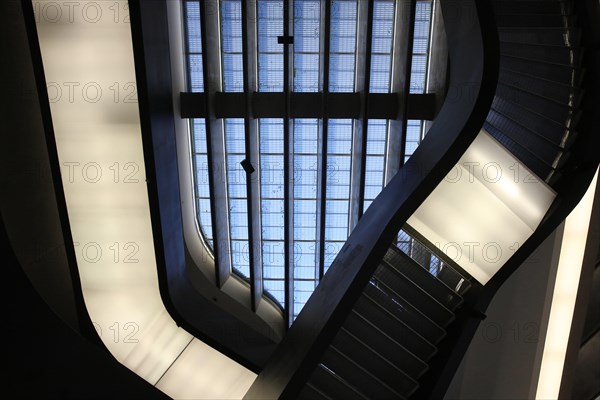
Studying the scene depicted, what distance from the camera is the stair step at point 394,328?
621 centimetres

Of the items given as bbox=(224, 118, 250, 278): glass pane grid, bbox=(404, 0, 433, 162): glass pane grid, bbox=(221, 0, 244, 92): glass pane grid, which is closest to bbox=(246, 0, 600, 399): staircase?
bbox=(404, 0, 433, 162): glass pane grid

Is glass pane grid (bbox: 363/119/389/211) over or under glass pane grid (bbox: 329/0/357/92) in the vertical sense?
under

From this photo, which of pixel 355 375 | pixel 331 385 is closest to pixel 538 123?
pixel 355 375

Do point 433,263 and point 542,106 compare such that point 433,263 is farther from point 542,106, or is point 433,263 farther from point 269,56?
point 269,56

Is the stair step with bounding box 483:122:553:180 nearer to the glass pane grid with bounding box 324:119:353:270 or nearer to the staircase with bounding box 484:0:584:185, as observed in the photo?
the staircase with bounding box 484:0:584:185

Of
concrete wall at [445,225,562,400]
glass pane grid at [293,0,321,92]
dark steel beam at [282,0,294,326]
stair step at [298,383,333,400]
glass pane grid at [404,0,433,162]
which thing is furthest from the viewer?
glass pane grid at [293,0,321,92]

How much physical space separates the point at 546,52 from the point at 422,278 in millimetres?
3432

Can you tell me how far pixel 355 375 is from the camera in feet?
19.9

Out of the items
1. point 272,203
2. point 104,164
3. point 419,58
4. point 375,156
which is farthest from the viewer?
point 272,203

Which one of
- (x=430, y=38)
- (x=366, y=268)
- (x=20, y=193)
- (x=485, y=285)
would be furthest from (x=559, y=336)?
(x=20, y=193)

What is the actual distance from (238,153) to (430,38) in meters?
5.26

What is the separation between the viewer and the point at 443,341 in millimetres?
6371

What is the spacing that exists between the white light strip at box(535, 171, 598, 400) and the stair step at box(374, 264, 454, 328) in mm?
3296

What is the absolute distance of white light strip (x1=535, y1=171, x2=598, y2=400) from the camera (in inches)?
327
